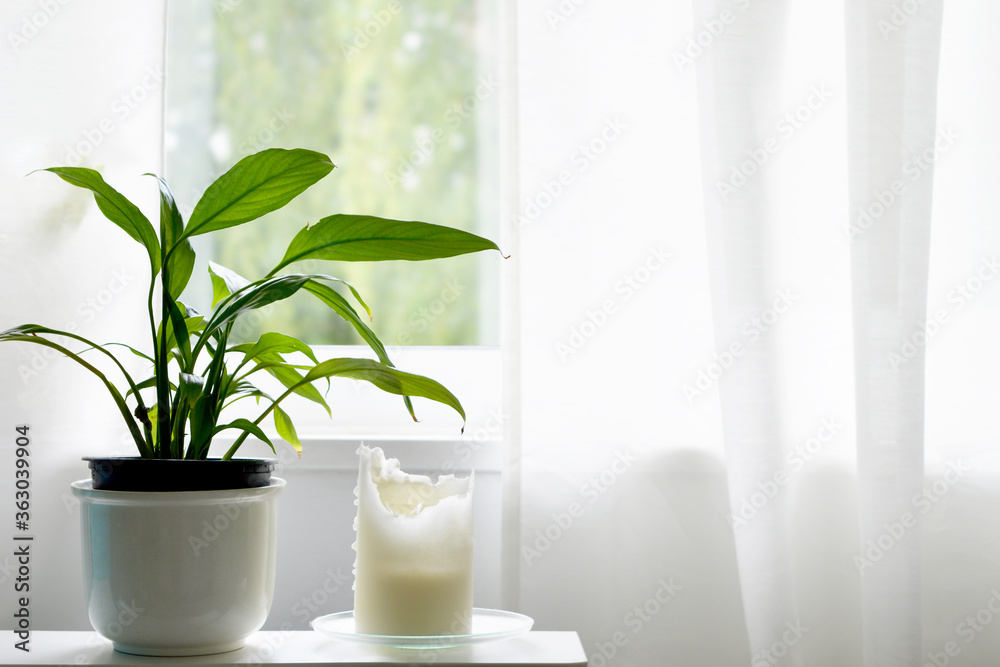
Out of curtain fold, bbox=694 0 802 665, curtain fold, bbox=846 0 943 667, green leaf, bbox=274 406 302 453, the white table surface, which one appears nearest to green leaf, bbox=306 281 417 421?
green leaf, bbox=274 406 302 453

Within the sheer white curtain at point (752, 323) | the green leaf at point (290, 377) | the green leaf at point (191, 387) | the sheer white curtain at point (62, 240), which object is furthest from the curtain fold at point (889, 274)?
the sheer white curtain at point (62, 240)

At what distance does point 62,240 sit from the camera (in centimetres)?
108

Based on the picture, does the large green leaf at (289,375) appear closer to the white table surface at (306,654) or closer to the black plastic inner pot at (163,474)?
the black plastic inner pot at (163,474)

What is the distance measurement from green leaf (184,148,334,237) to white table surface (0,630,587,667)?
1.34 ft

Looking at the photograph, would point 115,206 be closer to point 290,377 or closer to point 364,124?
point 290,377

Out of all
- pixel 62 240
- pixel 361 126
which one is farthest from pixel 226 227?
pixel 361 126

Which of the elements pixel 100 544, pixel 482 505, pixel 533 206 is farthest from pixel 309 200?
pixel 100 544

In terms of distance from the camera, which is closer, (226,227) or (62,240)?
(226,227)

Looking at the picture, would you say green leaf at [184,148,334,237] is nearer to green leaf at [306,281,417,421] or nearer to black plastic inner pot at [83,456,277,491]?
green leaf at [306,281,417,421]

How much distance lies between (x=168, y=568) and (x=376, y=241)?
36 centimetres

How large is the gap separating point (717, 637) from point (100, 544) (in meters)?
0.74

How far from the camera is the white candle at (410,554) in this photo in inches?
30.9

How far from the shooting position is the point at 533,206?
3.47 feet

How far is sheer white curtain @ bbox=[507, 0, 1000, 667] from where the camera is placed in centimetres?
99
